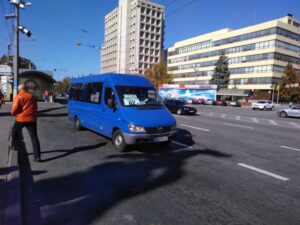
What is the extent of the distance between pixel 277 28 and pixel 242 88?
59.1 feet

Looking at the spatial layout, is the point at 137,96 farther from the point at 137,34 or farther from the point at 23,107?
the point at 137,34

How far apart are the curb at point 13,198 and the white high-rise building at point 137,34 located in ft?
359

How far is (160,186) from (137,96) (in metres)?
3.89

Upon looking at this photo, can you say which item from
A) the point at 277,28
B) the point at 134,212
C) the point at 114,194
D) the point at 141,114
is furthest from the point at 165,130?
the point at 277,28

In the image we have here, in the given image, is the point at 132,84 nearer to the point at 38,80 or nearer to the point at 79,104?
the point at 79,104

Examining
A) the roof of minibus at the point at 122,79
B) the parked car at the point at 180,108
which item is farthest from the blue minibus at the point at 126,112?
the parked car at the point at 180,108

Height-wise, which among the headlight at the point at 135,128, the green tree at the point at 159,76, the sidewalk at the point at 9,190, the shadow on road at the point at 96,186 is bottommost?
the shadow on road at the point at 96,186

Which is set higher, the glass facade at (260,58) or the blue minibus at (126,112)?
the glass facade at (260,58)

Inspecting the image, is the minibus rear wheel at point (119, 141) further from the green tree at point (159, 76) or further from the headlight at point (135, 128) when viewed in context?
the green tree at point (159, 76)

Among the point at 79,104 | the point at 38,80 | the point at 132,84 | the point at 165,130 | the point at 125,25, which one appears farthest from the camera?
the point at 125,25

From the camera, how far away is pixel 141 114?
25.4ft

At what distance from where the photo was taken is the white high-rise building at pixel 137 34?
4584 inches

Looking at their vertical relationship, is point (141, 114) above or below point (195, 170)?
above

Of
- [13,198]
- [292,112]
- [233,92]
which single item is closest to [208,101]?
[233,92]
